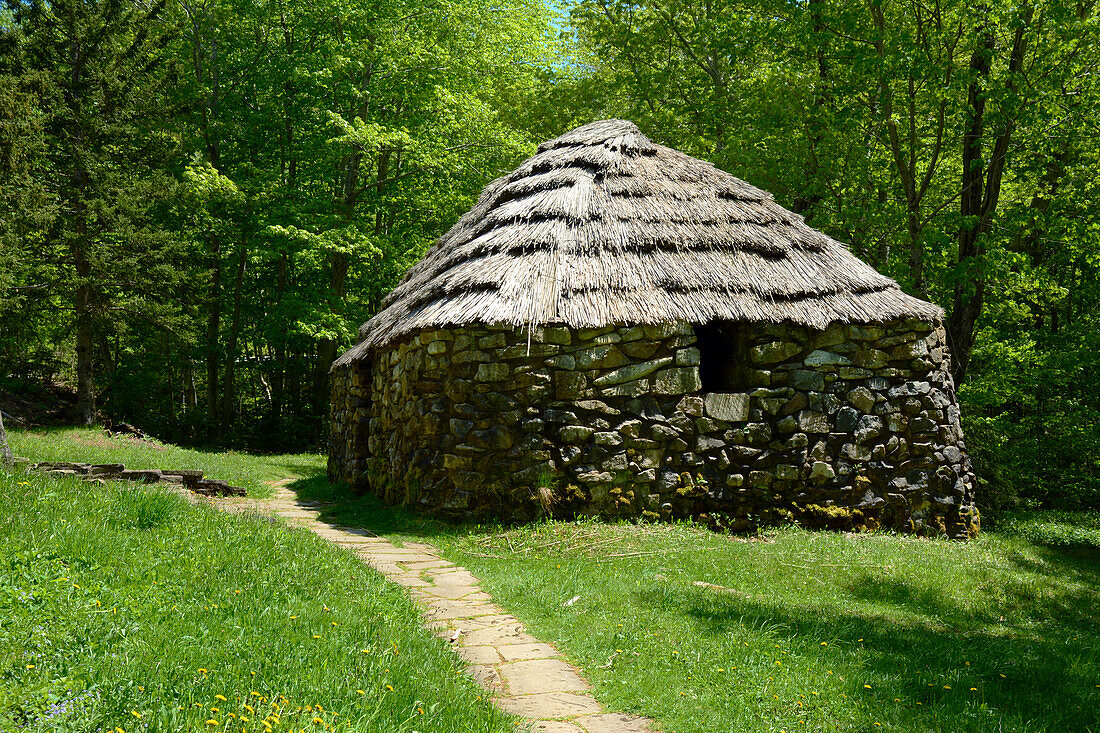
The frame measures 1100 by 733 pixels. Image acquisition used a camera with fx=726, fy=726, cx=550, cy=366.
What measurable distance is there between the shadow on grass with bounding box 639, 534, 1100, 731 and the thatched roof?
336 centimetres

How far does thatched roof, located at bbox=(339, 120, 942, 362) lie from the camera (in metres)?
8.14

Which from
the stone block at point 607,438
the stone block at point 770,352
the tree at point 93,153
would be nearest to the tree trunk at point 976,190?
the stone block at point 770,352

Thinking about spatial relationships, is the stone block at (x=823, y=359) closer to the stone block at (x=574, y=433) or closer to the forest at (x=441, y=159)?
the stone block at (x=574, y=433)

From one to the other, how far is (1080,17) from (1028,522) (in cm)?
802

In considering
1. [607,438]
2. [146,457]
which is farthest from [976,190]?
[146,457]

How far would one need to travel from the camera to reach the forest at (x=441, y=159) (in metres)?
12.1

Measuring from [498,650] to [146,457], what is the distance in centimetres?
1043

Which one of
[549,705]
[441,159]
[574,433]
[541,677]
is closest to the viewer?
[549,705]

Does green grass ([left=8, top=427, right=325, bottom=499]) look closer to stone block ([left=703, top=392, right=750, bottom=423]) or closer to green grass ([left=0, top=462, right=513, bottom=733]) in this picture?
green grass ([left=0, top=462, right=513, bottom=733])

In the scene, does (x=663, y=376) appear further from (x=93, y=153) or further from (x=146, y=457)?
(x=93, y=153)

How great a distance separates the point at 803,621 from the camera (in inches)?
193

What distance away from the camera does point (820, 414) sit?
855cm

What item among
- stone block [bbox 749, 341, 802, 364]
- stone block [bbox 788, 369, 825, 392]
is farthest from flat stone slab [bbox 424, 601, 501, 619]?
stone block [bbox 788, 369, 825, 392]

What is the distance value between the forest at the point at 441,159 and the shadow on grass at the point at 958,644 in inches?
265
